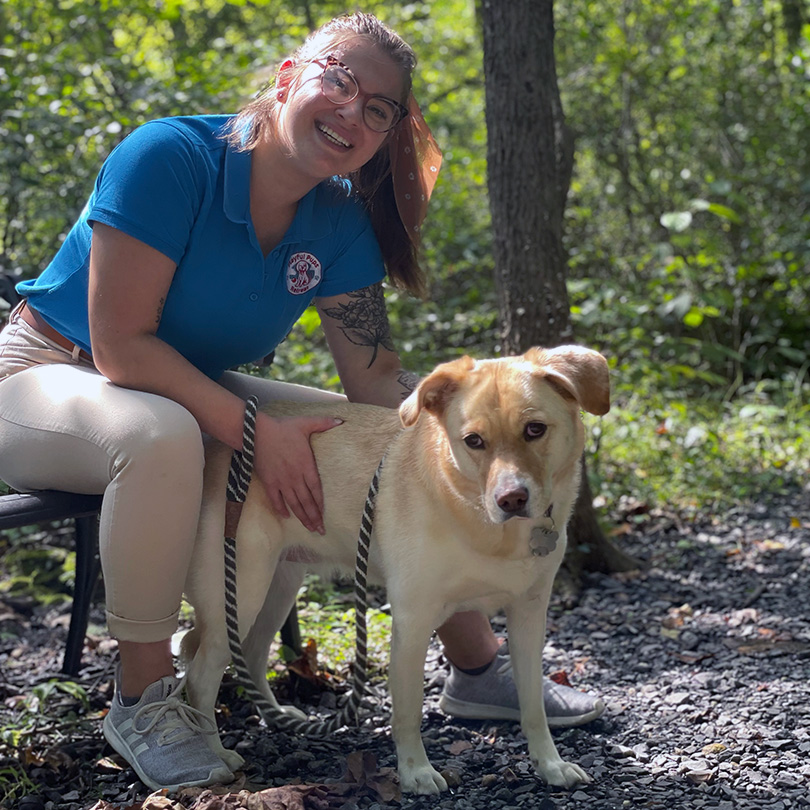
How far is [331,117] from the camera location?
8.25 ft

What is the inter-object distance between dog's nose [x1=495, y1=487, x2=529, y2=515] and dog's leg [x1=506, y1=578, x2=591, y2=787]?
459 mm

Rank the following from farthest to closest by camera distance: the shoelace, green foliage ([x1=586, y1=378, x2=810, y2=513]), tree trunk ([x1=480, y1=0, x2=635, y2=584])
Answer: green foliage ([x1=586, y1=378, x2=810, y2=513]), tree trunk ([x1=480, y1=0, x2=635, y2=584]), the shoelace

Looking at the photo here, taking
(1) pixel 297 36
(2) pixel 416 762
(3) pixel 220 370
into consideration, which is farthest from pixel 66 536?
(1) pixel 297 36

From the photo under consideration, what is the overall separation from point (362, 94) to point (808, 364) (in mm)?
5448

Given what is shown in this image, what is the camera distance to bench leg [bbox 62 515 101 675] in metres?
3.16

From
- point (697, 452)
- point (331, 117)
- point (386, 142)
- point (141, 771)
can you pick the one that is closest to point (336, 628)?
point (141, 771)

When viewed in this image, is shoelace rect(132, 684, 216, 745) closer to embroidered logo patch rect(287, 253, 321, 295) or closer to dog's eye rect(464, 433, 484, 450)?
dog's eye rect(464, 433, 484, 450)

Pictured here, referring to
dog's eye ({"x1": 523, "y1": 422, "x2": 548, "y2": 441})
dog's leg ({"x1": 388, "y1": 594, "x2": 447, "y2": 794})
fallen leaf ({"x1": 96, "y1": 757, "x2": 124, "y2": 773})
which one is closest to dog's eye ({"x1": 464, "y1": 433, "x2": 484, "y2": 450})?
dog's eye ({"x1": 523, "y1": 422, "x2": 548, "y2": 441})

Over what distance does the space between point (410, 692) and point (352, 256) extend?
138 centimetres

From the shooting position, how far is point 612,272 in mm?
7965

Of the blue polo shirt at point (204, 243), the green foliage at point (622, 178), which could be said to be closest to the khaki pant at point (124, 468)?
the blue polo shirt at point (204, 243)

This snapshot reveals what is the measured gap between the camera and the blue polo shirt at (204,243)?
2.41 meters

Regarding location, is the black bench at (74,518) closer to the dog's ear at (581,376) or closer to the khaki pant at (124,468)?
the khaki pant at (124,468)

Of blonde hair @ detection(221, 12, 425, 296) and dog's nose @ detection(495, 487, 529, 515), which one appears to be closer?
dog's nose @ detection(495, 487, 529, 515)
